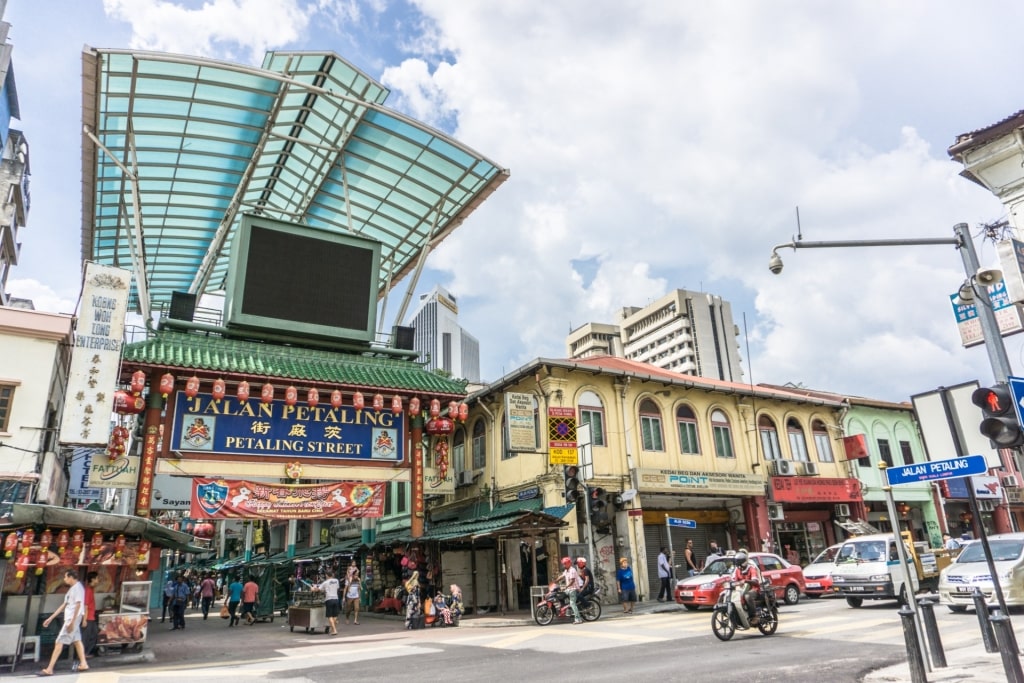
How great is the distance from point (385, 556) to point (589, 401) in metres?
10.5

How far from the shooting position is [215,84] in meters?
21.7

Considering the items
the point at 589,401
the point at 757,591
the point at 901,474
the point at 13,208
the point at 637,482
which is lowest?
the point at 757,591

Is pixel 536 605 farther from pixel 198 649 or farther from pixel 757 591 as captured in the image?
pixel 198 649

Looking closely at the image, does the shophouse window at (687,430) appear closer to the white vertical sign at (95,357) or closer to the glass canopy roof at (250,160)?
the glass canopy roof at (250,160)

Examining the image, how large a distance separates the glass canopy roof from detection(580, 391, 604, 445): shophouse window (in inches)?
368

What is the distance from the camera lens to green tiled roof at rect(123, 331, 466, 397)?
66.2 feet

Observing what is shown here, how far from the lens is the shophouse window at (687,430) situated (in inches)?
1043

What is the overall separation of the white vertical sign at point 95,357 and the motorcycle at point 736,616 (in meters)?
15.1

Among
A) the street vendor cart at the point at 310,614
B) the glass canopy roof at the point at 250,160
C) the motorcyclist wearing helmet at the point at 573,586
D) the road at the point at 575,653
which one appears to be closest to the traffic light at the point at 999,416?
the road at the point at 575,653

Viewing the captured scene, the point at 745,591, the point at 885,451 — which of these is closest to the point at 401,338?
the point at 745,591

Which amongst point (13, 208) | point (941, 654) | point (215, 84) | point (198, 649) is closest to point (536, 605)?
point (198, 649)

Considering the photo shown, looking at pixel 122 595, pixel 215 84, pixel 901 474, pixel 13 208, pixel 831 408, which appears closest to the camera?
pixel 901 474

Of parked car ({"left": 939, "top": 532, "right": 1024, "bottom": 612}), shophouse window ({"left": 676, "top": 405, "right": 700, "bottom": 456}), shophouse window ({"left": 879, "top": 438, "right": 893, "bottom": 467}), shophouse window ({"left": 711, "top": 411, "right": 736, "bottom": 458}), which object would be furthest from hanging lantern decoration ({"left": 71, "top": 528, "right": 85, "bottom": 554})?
shophouse window ({"left": 879, "top": 438, "right": 893, "bottom": 467})

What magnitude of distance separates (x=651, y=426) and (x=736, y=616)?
1377 centimetres
